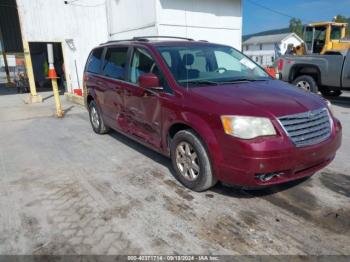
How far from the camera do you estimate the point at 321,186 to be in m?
3.82

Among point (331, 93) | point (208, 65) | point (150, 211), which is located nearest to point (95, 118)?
point (208, 65)

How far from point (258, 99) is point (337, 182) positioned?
1.74 m

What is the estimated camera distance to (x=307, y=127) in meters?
3.16

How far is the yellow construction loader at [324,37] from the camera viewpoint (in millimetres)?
12578

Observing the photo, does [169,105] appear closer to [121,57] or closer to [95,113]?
[121,57]

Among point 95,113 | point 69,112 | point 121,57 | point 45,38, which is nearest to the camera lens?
point 121,57

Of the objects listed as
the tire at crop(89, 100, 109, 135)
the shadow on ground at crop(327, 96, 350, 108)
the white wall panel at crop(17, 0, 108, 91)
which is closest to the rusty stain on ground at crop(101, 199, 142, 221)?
the tire at crop(89, 100, 109, 135)

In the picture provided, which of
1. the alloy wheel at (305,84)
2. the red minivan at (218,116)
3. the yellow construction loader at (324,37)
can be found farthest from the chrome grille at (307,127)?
the yellow construction loader at (324,37)

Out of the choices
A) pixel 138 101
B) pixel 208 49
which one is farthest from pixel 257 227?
pixel 208 49

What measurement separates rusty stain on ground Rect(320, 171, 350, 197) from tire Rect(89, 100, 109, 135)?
13.9 feet

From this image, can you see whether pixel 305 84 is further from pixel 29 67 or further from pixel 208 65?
pixel 29 67

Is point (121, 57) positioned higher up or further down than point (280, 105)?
higher up

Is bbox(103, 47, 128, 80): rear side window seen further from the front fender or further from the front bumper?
the front bumper

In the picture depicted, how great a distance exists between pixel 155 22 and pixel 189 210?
8.70 meters
